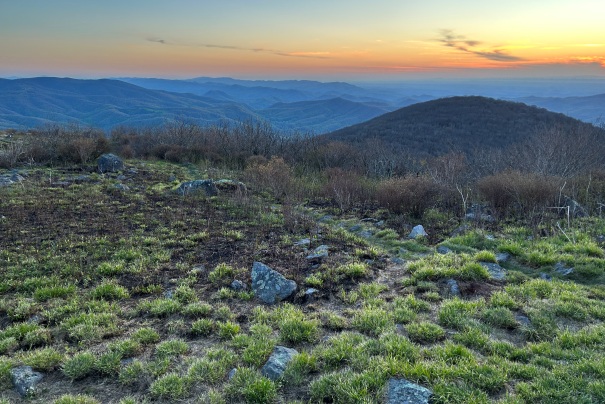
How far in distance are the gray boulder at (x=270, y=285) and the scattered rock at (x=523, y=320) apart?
376cm

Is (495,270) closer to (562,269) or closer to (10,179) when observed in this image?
(562,269)

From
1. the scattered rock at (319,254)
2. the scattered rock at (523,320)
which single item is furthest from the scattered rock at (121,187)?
the scattered rock at (523,320)

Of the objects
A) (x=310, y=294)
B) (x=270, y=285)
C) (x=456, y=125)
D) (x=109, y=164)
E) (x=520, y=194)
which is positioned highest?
(x=456, y=125)

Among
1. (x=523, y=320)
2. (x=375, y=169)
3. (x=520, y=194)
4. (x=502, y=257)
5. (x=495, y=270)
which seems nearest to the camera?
(x=523, y=320)

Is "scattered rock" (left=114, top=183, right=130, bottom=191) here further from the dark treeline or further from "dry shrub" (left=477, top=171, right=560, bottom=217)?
"dry shrub" (left=477, top=171, right=560, bottom=217)

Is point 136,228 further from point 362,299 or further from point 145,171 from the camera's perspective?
point 145,171

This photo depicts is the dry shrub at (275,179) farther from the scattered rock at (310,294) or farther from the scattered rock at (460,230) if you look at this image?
the scattered rock at (310,294)

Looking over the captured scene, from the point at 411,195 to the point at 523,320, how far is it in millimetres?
7377

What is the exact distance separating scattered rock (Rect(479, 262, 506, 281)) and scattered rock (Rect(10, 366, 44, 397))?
7.78 m

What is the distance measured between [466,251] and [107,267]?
8400mm

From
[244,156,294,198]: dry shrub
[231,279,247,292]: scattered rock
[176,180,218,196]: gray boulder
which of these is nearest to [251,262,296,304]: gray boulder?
[231,279,247,292]: scattered rock

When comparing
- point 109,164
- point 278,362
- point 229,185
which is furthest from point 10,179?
point 278,362

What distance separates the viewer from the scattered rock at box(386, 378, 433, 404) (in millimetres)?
3814

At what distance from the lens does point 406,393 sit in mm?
3904
